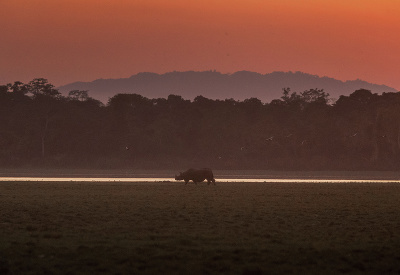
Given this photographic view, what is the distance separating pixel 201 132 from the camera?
117m

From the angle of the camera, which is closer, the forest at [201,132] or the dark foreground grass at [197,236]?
the dark foreground grass at [197,236]

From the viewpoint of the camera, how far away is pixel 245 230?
63.3 feet

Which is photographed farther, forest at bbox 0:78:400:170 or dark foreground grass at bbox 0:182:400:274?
forest at bbox 0:78:400:170

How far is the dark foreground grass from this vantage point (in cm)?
1347

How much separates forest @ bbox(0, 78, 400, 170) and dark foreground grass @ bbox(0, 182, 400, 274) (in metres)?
73.0

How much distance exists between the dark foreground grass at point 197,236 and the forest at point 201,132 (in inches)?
2872

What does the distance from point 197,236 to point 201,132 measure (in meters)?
99.5

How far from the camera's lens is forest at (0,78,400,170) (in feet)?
339

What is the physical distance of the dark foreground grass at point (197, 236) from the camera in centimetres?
1347

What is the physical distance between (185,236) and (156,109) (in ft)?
370

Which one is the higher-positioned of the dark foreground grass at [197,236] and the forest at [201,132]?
the forest at [201,132]

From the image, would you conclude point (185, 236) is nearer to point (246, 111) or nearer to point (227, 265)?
point (227, 265)

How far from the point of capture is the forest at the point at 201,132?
10344 centimetres

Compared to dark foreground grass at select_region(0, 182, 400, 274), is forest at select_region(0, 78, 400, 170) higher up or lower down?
higher up
